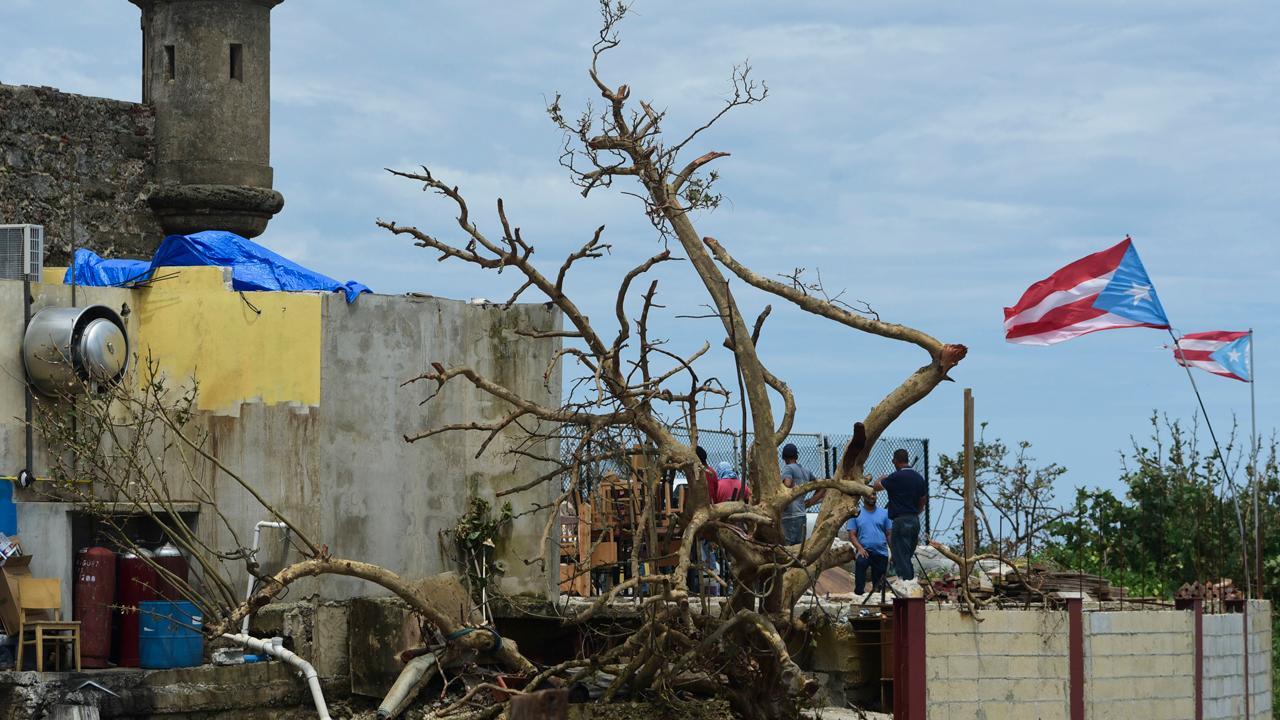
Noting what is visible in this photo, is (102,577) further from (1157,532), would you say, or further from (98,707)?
(1157,532)

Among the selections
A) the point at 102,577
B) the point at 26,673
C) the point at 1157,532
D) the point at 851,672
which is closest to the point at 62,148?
the point at 102,577

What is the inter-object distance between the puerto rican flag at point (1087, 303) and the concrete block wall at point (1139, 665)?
3443mm

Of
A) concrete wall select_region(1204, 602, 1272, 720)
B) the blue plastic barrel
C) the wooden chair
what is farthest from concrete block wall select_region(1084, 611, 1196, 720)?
the wooden chair

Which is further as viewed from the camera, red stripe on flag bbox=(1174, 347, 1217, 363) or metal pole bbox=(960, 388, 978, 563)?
red stripe on flag bbox=(1174, 347, 1217, 363)

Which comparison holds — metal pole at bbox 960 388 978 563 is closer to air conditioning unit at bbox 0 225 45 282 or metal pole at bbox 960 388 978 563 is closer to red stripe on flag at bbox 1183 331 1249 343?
red stripe on flag at bbox 1183 331 1249 343

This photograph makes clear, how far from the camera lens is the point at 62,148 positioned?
806 inches

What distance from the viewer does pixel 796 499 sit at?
1755 cm

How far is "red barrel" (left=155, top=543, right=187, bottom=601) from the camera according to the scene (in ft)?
52.4

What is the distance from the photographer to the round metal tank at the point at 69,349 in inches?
625

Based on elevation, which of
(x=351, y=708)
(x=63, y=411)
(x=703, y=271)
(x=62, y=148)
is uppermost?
(x=62, y=148)

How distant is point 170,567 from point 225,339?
2356 millimetres

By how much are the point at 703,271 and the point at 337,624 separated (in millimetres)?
5052

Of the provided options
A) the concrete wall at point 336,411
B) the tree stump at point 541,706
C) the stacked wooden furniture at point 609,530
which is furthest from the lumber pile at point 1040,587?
the tree stump at point 541,706

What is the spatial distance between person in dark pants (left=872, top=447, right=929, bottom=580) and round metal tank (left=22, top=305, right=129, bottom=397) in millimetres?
7787
